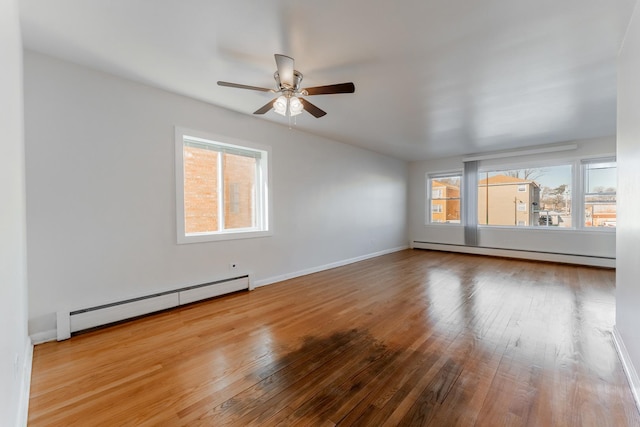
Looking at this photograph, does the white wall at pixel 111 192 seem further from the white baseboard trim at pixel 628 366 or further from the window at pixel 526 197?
the window at pixel 526 197

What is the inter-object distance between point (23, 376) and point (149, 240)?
155 cm

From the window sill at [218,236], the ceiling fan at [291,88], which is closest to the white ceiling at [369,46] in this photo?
the ceiling fan at [291,88]

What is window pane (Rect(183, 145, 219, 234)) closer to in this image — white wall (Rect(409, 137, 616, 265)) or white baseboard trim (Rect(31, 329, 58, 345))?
white baseboard trim (Rect(31, 329, 58, 345))

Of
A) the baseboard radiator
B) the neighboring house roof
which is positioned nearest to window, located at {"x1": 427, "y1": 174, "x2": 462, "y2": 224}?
the neighboring house roof

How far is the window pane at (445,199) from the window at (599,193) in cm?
244

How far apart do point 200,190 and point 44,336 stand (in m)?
2.11

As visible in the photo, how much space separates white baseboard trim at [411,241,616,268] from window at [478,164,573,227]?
2.15 ft

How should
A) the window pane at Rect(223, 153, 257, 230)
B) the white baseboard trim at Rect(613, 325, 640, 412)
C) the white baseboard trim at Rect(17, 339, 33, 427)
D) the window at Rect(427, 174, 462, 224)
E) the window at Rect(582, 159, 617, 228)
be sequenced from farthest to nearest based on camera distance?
1. the window at Rect(427, 174, 462, 224)
2. the window at Rect(582, 159, 617, 228)
3. the window pane at Rect(223, 153, 257, 230)
4. the white baseboard trim at Rect(613, 325, 640, 412)
5. the white baseboard trim at Rect(17, 339, 33, 427)

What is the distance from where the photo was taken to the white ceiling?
6.21 ft

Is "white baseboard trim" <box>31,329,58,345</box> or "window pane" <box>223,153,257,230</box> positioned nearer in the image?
"white baseboard trim" <box>31,329,58,345</box>

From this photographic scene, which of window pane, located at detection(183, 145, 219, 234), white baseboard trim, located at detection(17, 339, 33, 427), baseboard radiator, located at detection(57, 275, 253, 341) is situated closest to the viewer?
white baseboard trim, located at detection(17, 339, 33, 427)

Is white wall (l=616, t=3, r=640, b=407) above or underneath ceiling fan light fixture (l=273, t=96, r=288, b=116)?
underneath

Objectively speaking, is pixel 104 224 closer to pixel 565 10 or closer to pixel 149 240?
pixel 149 240

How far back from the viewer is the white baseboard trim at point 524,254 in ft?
17.3
